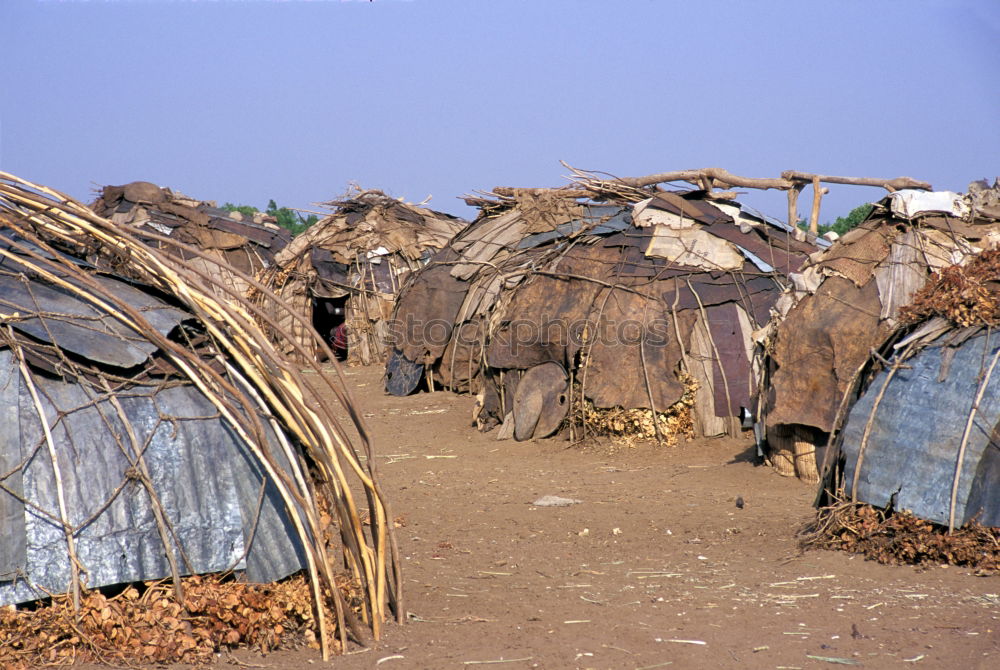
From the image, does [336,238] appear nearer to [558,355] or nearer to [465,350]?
[465,350]

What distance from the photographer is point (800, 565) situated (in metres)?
6.15

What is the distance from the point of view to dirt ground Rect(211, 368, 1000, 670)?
4620 millimetres

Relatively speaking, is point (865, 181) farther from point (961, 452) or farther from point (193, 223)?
point (193, 223)

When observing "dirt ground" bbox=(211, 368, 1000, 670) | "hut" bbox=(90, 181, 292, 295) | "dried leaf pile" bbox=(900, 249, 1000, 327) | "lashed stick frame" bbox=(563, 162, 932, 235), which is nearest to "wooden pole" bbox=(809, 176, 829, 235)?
"lashed stick frame" bbox=(563, 162, 932, 235)

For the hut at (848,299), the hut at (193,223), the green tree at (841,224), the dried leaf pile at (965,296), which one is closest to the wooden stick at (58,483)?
the dried leaf pile at (965,296)

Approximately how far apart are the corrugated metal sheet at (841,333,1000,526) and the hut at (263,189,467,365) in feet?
41.5

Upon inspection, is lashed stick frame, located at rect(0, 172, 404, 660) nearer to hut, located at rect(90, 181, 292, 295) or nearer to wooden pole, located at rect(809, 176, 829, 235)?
wooden pole, located at rect(809, 176, 829, 235)

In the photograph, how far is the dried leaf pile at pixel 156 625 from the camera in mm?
4234

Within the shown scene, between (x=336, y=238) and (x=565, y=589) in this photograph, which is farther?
(x=336, y=238)

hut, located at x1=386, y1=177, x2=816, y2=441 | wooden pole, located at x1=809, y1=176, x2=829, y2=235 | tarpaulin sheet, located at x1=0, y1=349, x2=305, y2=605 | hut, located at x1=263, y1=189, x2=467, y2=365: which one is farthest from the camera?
hut, located at x1=263, y1=189, x2=467, y2=365

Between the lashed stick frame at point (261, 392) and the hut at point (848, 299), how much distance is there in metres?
4.50

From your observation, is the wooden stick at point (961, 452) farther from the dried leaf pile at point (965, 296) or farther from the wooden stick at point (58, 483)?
the wooden stick at point (58, 483)

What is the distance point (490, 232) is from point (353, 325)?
5.21 meters

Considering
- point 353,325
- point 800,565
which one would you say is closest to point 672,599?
point 800,565
